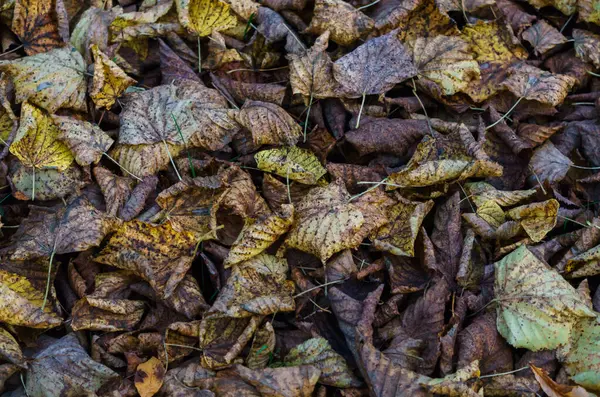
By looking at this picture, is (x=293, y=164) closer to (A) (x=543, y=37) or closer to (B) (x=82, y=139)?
(B) (x=82, y=139)

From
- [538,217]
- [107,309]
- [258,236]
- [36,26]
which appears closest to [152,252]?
[107,309]

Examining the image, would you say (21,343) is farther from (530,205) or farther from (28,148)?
(530,205)

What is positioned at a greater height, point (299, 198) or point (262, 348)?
point (299, 198)

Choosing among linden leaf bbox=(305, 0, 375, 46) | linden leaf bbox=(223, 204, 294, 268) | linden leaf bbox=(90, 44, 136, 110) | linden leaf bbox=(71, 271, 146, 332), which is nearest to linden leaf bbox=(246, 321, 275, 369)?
linden leaf bbox=(223, 204, 294, 268)

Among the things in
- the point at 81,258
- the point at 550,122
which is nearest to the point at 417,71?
the point at 550,122

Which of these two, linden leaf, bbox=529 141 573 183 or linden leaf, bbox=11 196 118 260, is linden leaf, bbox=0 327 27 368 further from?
linden leaf, bbox=529 141 573 183

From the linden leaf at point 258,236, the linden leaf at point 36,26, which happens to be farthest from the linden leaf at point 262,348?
the linden leaf at point 36,26

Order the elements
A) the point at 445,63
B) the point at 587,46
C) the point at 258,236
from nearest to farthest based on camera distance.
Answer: the point at 258,236, the point at 445,63, the point at 587,46
